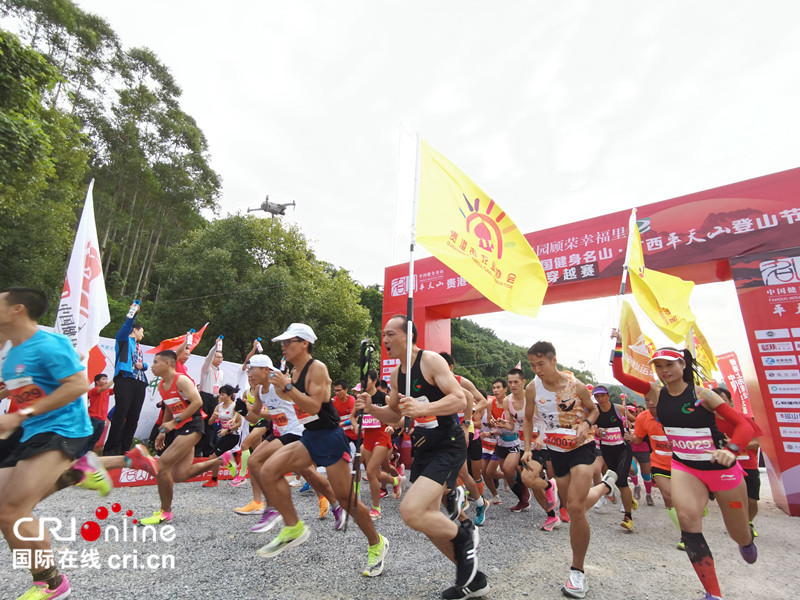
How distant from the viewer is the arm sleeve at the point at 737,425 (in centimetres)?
348

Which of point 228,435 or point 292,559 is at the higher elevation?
point 228,435

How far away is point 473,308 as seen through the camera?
11.0 metres

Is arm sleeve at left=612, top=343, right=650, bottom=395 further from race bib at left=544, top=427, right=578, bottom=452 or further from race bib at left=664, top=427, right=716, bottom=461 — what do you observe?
race bib at left=544, top=427, right=578, bottom=452

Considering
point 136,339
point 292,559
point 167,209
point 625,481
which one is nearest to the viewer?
point 292,559

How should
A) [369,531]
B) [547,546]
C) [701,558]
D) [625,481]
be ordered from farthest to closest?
[625,481], [547,546], [369,531], [701,558]

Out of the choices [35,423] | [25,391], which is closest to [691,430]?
[35,423]

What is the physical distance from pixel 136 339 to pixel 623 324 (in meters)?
7.90

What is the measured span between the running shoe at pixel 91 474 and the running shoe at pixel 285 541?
4.68 ft

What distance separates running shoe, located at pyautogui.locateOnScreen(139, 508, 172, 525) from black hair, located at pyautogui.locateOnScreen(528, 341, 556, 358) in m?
4.51

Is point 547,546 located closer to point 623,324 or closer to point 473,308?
point 623,324

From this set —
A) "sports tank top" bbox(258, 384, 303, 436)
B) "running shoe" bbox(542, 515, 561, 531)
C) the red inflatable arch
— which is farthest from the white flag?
the red inflatable arch

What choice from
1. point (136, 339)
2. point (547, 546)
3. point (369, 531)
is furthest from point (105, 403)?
point (547, 546)

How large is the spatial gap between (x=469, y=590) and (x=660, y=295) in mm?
5095

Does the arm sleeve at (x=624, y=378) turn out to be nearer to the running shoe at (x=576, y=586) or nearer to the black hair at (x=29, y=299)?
the running shoe at (x=576, y=586)
